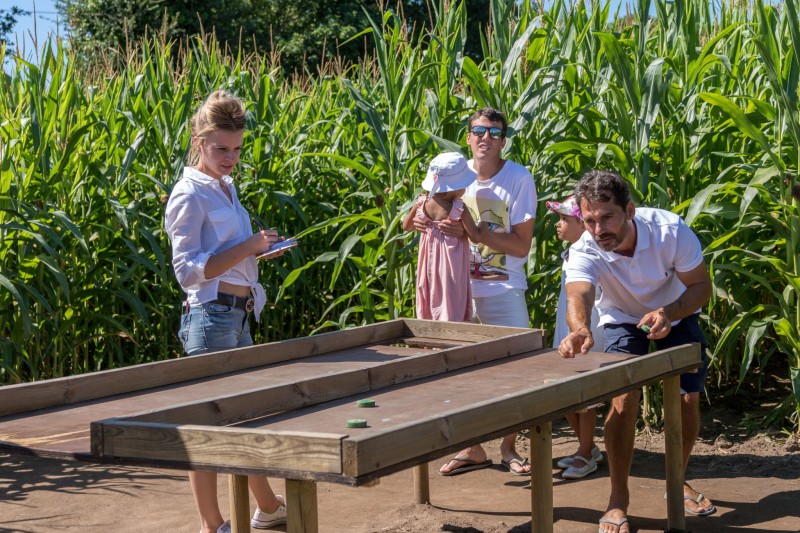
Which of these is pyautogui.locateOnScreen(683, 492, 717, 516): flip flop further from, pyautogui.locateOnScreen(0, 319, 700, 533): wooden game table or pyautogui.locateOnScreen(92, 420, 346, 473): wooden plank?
pyautogui.locateOnScreen(92, 420, 346, 473): wooden plank

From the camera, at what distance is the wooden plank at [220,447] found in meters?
2.55

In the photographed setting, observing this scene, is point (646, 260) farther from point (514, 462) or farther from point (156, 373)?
point (156, 373)

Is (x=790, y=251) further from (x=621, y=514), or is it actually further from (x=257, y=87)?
(x=257, y=87)

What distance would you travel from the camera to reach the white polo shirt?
4371 mm

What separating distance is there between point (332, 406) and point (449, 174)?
1931mm

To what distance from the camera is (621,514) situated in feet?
14.3

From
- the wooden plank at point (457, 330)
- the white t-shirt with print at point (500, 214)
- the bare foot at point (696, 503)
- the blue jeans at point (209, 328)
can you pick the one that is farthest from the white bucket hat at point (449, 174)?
the bare foot at point (696, 503)

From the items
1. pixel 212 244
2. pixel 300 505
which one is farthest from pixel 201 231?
pixel 300 505

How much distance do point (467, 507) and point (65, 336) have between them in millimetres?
2912

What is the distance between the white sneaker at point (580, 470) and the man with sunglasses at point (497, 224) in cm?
21

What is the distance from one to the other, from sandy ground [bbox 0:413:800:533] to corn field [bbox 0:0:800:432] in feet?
1.79

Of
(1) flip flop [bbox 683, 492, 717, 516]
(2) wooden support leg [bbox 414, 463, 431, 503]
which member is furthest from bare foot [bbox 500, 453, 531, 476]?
(1) flip flop [bbox 683, 492, 717, 516]

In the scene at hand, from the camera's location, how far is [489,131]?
5.18 meters

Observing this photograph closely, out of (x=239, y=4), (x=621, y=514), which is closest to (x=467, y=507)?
(x=621, y=514)
